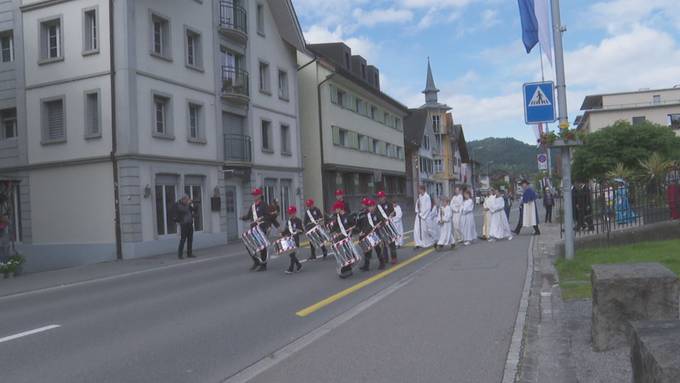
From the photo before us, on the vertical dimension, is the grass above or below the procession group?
below

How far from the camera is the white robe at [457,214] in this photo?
19380 mm

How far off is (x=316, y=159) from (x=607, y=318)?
102 feet

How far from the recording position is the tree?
5697cm

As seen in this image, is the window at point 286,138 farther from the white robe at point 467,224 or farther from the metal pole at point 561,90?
the metal pole at point 561,90

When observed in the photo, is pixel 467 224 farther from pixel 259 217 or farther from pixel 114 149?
pixel 114 149

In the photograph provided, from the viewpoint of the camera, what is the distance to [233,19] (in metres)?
27.7

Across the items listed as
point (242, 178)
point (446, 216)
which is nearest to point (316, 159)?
point (242, 178)

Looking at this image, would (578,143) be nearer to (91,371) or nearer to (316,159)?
(91,371)

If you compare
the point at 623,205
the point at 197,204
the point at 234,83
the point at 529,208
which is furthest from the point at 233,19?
the point at 623,205

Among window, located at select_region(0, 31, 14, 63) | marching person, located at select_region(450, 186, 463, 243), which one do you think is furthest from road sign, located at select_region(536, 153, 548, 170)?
window, located at select_region(0, 31, 14, 63)

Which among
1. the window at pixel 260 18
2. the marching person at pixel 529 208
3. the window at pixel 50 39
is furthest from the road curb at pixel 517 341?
the window at pixel 260 18

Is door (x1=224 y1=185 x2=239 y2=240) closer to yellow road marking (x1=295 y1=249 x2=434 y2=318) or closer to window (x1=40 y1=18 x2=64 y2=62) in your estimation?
window (x1=40 y1=18 x2=64 y2=62)

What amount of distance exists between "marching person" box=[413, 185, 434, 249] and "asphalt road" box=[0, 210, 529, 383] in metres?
4.89

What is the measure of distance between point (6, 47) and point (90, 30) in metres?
4.73
